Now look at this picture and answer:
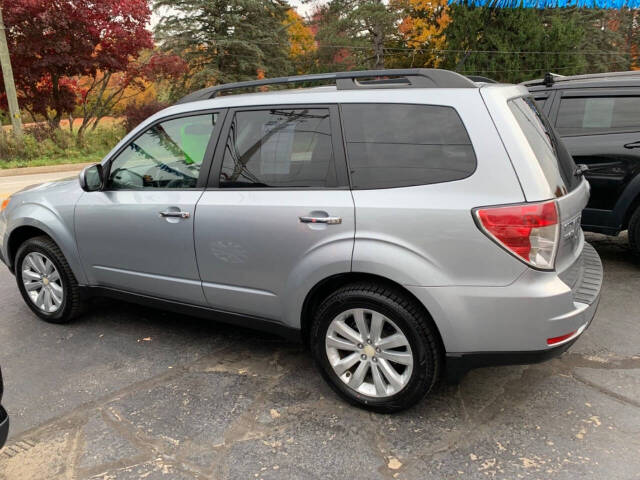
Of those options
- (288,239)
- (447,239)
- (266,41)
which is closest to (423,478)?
(447,239)

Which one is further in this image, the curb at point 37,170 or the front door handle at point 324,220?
the curb at point 37,170

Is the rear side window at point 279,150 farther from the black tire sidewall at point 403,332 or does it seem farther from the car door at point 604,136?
the car door at point 604,136

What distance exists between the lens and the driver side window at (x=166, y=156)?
3465 mm

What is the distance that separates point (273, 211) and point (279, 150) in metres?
0.39

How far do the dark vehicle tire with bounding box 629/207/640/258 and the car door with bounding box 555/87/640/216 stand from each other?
0.22 meters

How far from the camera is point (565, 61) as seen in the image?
28.5 metres

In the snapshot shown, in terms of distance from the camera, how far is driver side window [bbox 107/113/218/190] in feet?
11.4

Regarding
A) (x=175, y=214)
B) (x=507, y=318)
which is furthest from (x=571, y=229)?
(x=175, y=214)

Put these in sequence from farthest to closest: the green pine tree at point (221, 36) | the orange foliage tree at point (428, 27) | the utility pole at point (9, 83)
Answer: the orange foliage tree at point (428, 27) → the green pine tree at point (221, 36) → the utility pole at point (9, 83)

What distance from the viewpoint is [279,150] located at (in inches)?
124

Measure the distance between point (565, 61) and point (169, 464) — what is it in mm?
31133

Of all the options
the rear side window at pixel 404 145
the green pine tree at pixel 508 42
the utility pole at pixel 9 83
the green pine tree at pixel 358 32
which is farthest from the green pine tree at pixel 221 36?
the rear side window at pixel 404 145

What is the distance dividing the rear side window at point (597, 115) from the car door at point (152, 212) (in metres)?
3.57

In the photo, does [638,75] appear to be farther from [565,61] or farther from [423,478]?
[565,61]
